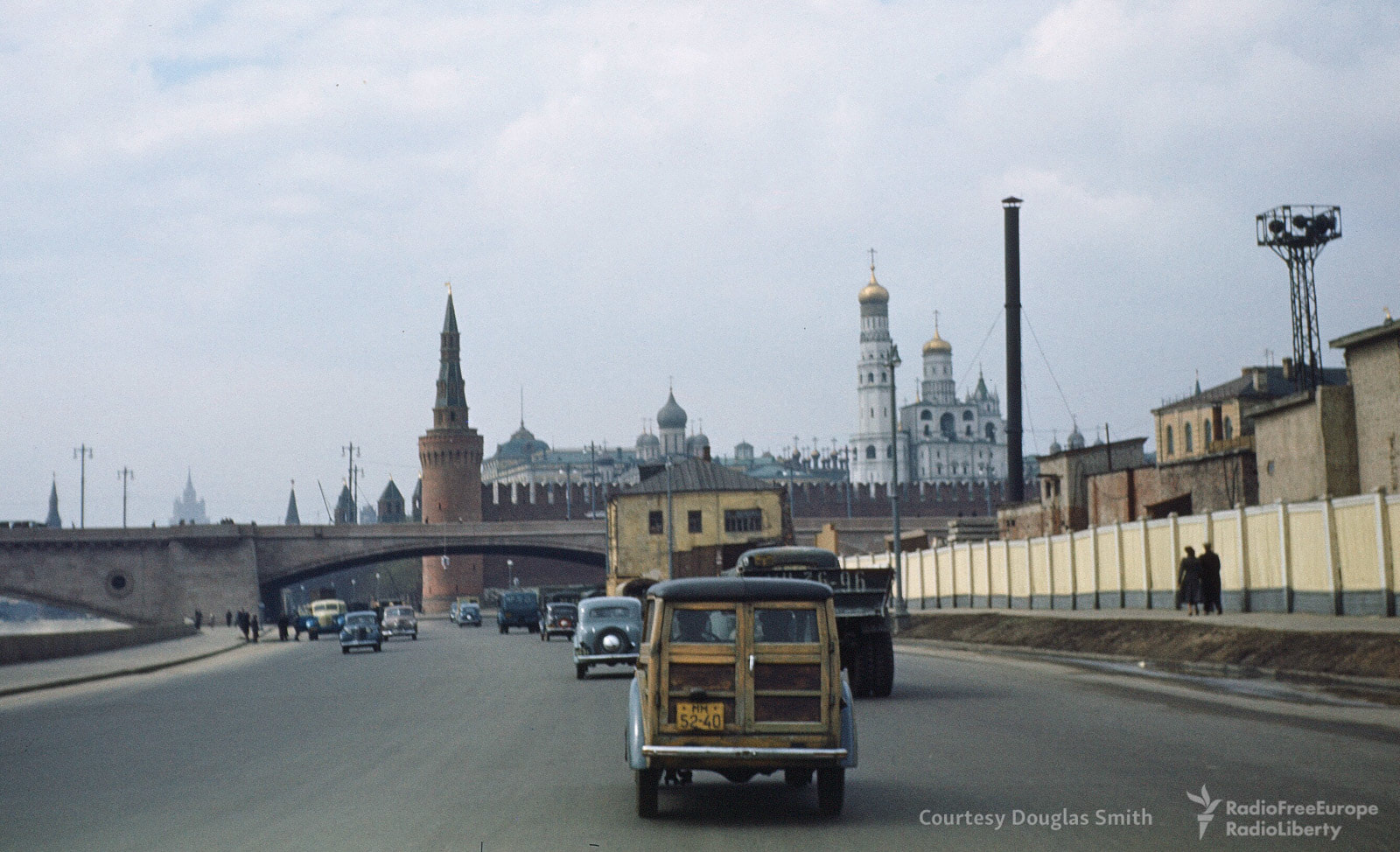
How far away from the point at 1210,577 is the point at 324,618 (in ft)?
152

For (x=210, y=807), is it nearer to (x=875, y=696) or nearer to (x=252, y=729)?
(x=252, y=729)

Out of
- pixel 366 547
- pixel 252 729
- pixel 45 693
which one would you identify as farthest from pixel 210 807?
pixel 366 547

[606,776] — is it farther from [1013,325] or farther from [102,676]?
[1013,325]

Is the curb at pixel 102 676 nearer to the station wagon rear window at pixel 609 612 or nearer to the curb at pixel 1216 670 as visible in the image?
the station wagon rear window at pixel 609 612

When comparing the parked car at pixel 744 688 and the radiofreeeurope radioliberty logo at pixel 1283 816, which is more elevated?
the parked car at pixel 744 688

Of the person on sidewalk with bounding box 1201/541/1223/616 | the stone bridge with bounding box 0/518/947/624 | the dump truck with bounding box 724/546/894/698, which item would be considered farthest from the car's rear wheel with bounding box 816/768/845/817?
the stone bridge with bounding box 0/518/947/624

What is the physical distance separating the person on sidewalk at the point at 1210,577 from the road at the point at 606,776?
28.5 feet

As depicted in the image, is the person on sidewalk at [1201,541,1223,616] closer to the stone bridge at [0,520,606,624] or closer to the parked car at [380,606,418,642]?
the parked car at [380,606,418,642]

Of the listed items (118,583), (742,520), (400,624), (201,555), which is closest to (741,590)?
(400,624)

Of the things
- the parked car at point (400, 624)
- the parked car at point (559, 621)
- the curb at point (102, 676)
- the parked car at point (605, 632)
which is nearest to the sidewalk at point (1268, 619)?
the parked car at point (605, 632)

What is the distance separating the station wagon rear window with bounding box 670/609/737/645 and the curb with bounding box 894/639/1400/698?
11.5 m

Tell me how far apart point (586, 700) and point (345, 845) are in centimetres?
1260

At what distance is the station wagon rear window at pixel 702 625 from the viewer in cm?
1066

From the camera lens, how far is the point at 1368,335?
119ft
